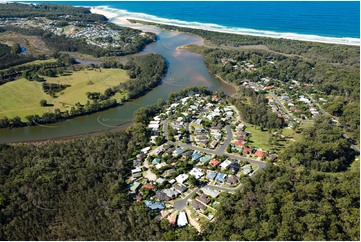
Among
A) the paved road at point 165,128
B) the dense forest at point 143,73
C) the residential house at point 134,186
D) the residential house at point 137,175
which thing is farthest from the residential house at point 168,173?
the dense forest at point 143,73

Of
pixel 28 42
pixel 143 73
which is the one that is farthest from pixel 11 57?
pixel 143 73

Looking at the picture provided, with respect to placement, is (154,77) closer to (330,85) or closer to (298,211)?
(330,85)

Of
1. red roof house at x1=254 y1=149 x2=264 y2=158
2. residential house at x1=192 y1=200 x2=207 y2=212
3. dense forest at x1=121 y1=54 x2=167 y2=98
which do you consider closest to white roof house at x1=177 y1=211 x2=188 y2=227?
residential house at x1=192 y1=200 x2=207 y2=212

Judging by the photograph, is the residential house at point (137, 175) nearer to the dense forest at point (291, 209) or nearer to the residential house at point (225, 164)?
the residential house at point (225, 164)

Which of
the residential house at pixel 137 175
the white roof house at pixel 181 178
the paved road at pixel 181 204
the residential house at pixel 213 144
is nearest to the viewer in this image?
the paved road at pixel 181 204

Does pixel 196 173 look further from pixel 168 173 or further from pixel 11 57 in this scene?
pixel 11 57

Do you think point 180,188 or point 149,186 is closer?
point 180,188
